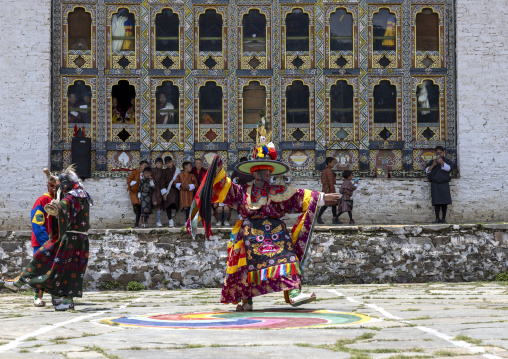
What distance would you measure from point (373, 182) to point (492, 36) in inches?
170

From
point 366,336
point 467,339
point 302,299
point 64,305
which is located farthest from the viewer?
point 64,305

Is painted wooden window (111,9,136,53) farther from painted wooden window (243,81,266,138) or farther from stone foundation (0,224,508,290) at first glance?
stone foundation (0,224,508,290)

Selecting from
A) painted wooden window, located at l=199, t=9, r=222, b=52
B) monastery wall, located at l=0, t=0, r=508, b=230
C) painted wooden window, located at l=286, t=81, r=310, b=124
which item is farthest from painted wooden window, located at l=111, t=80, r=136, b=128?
painted wooden window, located at l=286, t=81, r=310, b=124

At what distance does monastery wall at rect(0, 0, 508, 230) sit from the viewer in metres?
21.6

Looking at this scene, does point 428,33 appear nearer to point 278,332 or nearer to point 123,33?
point 123,33

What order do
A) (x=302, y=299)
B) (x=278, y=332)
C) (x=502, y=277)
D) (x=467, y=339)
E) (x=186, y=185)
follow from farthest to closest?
(x=186, y=185)
(x=502, y=277)
(x=302, y=299)
(x=278, y=332)
(x=467, y=339)

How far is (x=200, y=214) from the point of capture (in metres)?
10.4

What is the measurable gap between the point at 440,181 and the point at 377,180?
1707 millimetres

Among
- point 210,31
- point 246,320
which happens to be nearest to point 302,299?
point 246,320

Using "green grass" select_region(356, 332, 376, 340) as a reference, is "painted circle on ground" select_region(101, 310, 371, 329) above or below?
below

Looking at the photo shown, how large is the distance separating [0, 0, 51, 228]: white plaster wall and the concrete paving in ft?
33.5

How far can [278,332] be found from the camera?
7348 mm

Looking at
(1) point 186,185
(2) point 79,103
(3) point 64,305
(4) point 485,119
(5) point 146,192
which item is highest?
(2) point 79,103

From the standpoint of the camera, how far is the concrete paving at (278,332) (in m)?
6.13
